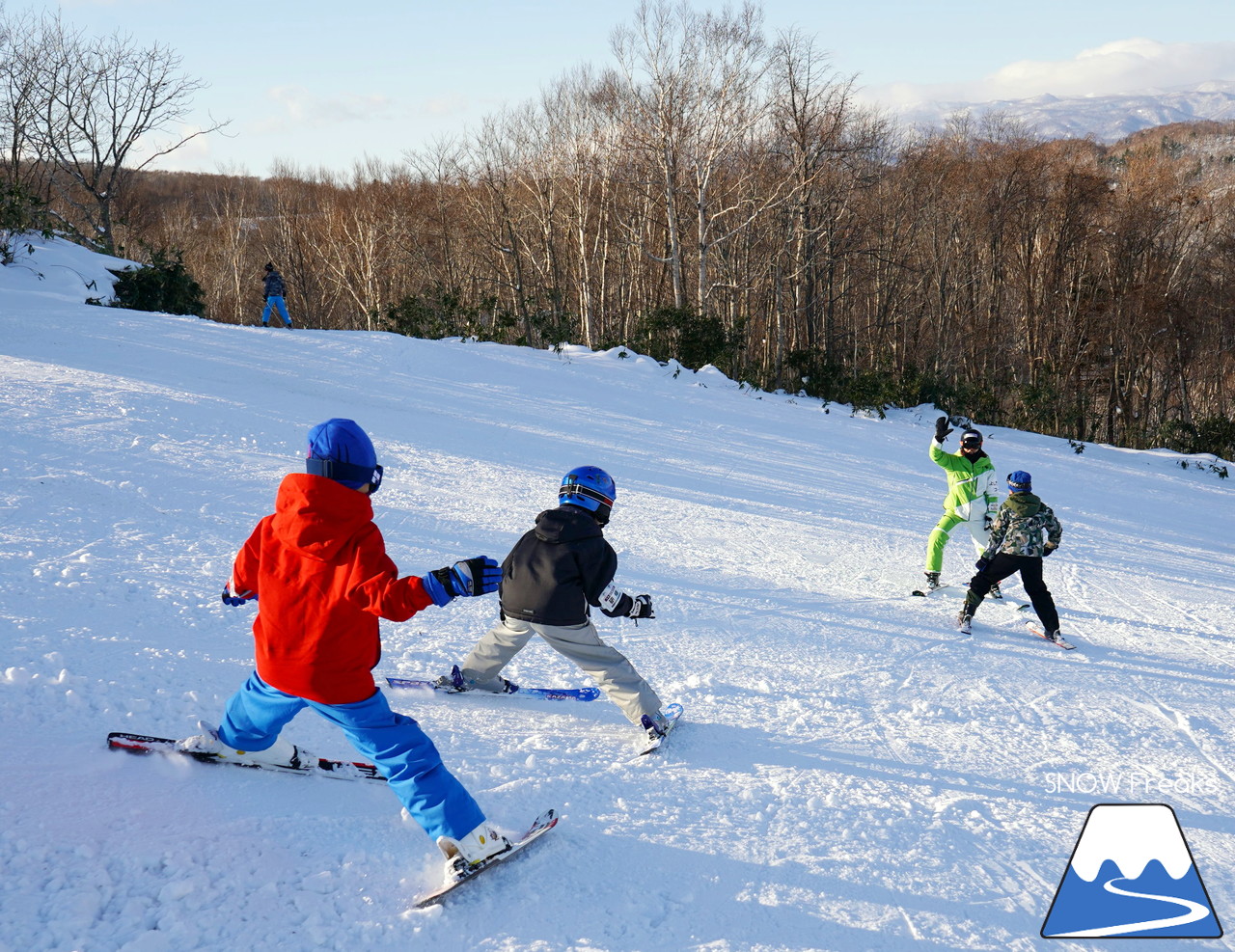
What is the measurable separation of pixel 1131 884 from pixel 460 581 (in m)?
3.23

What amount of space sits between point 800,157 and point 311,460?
2501 centimetres

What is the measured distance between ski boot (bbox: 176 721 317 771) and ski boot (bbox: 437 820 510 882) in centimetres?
89

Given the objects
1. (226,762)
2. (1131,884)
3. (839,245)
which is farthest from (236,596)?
(839,245)

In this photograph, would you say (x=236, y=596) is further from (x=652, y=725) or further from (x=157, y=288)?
(x=157, y=288)

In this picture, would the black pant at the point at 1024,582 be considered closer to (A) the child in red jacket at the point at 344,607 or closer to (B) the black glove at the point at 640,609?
(B) the black glove at the point at 640,609

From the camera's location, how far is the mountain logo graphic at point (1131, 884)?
3.16m

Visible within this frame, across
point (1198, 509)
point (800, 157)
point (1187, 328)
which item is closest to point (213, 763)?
point (1198, 509)

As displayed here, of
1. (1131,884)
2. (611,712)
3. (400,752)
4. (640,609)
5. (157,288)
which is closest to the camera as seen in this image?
(400,752)

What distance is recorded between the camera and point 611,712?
464cm

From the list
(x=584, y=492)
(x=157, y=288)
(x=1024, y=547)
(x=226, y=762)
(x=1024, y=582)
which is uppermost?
(x=157, y=288)

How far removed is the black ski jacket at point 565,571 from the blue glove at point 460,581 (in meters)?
1.10

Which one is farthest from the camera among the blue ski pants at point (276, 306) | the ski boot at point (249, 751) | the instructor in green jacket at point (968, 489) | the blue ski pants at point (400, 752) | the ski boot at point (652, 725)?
the blue ski pants at point (276, 306)

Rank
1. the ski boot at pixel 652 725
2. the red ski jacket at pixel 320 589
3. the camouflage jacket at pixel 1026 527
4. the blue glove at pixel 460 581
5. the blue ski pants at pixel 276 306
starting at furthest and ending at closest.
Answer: the blue ski pants at pixel 276 306, the camouflage jacket at pixel 1026 527, the ski boot at pixel 652 725, the red ski jacket at pixel 320 589, the blue glove at pixel 460 581

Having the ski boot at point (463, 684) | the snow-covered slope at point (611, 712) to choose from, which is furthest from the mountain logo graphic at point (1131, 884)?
the ski boot at point (463, 684)
